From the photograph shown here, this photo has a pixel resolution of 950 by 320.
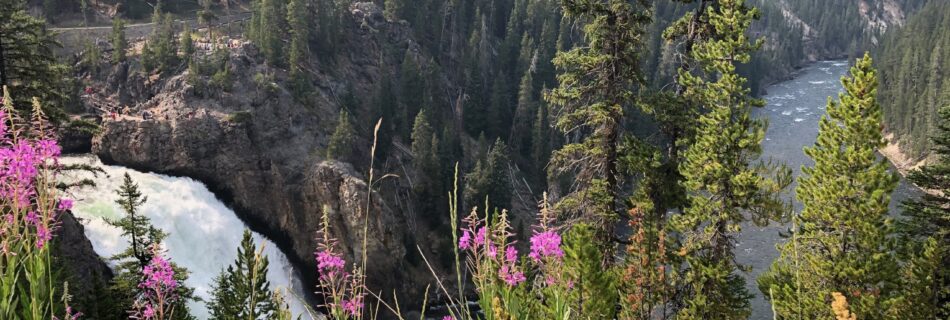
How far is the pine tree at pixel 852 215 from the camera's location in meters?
17.5

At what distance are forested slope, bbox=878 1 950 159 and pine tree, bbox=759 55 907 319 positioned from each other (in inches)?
3714

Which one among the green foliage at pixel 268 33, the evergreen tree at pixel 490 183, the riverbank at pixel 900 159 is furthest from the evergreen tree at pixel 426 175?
the riverbank at pixel 900 159

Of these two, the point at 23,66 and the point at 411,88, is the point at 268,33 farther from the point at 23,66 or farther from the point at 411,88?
the point at 23,66

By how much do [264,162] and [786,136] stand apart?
83.8 m

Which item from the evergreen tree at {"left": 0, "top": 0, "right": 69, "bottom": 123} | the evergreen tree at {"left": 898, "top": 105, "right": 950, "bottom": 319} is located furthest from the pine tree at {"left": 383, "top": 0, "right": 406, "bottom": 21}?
the evergreen tree at {"left": 898, "top": 105, "right": 950, "bottom": 319}

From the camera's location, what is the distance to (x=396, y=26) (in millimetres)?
92812

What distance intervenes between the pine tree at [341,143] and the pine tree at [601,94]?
44.0 meters

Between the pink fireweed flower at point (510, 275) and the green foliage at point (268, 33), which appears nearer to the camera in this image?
the pink fireweed flower at point (510, 275)

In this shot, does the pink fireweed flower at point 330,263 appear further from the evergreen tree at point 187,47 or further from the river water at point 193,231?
the evergreen tree at point 187,47

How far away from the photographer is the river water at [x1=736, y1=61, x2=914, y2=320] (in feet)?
199

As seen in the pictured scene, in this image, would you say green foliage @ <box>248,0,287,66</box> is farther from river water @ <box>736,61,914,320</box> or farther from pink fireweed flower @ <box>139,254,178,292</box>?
pink fireweed flower @ <box>139,254,178,292</box>

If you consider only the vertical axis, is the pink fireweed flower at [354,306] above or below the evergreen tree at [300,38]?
above

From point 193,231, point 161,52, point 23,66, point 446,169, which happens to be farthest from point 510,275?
point 446,169

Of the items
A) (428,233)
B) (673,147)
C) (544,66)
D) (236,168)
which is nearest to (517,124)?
(544,66)
